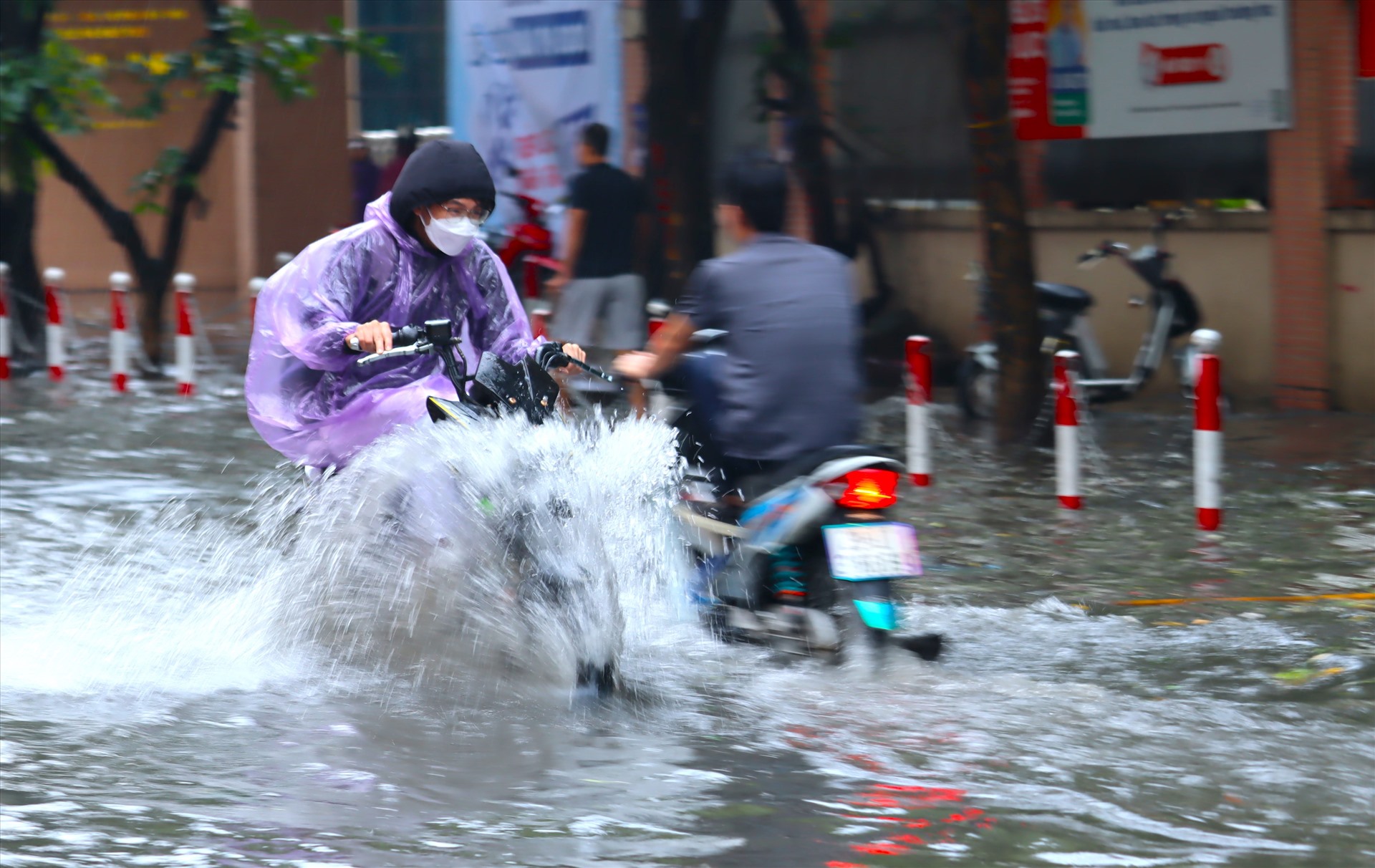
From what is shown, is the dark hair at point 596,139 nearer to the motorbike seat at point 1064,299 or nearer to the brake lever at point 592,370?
the motorbike seat at point 1064,299

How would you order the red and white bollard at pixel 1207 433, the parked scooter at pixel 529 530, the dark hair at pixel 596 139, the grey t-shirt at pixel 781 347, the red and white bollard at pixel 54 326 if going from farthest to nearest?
the red and white bollard at pixel 54 326
the dark hair at pixel 596 139
the red and white bollard at pixel 1207 433
the grey t-shirt at pixel 781 347
the parked scooter at pixel 529 530

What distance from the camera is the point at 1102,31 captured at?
14859 millimetres

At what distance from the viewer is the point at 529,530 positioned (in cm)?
603

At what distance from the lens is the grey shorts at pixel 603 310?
49.5 ft

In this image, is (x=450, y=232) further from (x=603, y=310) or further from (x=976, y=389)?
(x=603, y=310)

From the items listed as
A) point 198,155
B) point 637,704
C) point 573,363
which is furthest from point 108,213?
point 637,704

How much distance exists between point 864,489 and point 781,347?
56 cm

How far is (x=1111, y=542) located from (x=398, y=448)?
3836 mm

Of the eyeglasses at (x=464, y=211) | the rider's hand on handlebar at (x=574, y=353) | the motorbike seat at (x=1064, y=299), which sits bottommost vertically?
the rider's hand on handlebar at (x=574, y=353)

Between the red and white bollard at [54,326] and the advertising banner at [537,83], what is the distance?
4.57 m

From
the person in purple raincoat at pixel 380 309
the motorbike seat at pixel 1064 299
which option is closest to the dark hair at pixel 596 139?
the motorbike seat at pixel 1064 299

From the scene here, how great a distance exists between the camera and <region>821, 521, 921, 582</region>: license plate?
19.9 ft

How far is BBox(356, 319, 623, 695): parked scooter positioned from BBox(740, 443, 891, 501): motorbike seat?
2.21ft

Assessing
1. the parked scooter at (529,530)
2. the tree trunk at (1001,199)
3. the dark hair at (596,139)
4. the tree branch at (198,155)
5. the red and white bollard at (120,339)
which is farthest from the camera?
the tree branch at (198,155)
